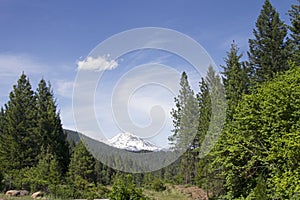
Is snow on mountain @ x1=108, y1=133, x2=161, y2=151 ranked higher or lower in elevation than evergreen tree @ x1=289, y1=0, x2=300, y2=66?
lower

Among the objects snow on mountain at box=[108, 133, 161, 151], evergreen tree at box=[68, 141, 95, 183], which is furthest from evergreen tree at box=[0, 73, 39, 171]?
snow on mountain at box=[108, 133, 161, 151]

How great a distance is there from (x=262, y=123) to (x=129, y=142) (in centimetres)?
548

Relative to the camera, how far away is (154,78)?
36.1ft

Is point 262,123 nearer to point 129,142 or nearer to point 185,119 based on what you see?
point 129,142

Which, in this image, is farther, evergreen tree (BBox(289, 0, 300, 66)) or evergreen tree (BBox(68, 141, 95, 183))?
evergreen tree (BBox(68, 141, 95, 183))

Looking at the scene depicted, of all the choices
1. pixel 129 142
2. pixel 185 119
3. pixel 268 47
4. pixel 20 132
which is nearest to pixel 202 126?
pixel 185 119

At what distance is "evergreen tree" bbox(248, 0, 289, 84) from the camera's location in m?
19.7

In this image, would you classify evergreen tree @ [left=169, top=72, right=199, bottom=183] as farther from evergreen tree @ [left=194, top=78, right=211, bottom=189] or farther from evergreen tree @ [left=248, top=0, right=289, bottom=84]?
evergreen tree @ [left=248, top=0, right=289, bottom=84]

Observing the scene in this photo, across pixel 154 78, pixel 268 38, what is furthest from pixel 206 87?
pixel 154 78

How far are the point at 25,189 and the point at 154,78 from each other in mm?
14862

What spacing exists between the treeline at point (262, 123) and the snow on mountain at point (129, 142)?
3.76 m

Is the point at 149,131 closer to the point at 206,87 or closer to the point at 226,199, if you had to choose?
the point at 226,199

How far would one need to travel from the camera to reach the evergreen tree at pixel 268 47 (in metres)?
19.7

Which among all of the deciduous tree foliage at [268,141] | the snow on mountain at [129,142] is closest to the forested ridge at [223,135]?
the deciduous tree foliage at [268,141]
